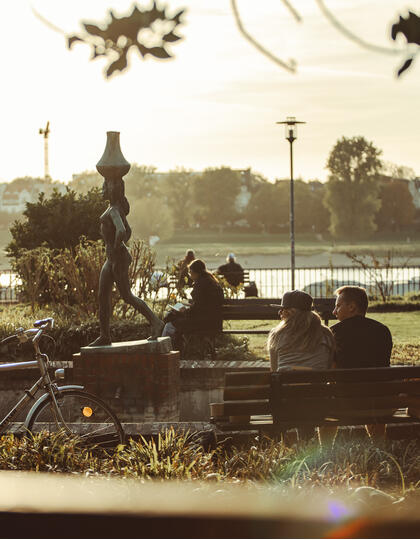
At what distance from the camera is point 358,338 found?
611cm

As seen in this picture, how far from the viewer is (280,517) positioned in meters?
1.67

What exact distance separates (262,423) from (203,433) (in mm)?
578

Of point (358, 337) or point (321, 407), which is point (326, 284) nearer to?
point (358, 337)

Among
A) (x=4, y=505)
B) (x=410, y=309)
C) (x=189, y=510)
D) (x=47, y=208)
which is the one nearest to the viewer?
(x=189, y=510)

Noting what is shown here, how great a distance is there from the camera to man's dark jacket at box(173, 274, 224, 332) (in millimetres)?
11070

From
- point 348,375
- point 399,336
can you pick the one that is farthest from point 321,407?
point 399,336

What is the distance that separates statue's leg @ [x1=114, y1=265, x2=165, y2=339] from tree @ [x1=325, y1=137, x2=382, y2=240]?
220ft

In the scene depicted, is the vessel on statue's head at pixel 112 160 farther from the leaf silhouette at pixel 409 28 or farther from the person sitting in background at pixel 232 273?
the person sitting in background at pixel 232 273

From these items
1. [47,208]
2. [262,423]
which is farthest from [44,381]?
[47,208]

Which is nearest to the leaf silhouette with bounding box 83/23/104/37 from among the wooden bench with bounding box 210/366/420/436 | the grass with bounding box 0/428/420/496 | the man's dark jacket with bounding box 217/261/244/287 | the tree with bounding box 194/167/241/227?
the grass with bounding box 0/428/420/496

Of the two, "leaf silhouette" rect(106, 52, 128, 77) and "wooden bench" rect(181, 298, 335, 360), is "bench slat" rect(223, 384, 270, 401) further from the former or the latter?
"wooden bench" rect(181, 298, 335, 360)

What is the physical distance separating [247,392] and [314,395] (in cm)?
40

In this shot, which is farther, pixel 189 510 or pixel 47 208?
pixel 47 208

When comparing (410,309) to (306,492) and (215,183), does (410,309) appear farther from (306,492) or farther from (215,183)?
(215,183)
